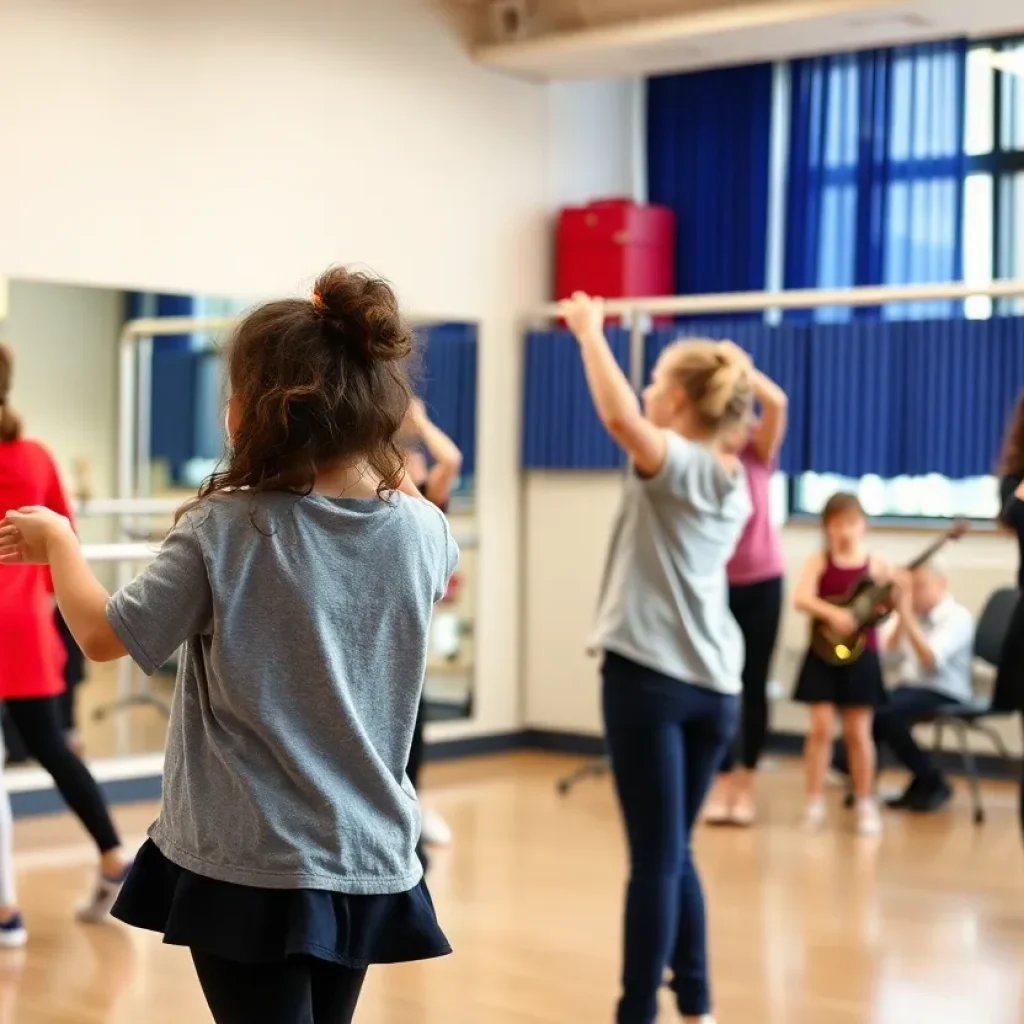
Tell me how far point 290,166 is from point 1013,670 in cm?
361

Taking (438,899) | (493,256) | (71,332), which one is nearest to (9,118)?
(71,332)

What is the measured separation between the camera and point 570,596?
7770 millimetres

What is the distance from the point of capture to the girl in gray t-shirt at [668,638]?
10.5ft

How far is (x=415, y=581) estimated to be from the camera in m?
1.99

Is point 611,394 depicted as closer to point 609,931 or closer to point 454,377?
point 609,931

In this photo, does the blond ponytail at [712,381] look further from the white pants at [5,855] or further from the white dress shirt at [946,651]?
the white dress shirt at [946,651]

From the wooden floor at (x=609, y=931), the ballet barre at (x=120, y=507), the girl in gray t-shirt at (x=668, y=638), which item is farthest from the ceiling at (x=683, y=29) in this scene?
the girl in gray t-shirt at (x=668, y=638)

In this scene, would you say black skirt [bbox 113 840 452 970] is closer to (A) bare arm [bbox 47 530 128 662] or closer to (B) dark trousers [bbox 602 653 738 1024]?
(A) bare arm [bbox 47 530 128 662]

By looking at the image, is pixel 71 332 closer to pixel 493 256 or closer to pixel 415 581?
pixel 493 256

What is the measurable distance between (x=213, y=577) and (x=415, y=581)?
238 millimetres

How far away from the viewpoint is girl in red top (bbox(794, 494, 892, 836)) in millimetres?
6184

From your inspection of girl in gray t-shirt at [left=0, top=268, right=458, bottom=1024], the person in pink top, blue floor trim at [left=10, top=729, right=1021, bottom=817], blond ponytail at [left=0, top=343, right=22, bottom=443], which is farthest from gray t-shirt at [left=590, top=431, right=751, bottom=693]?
blue floor trim at [left=10, top=729, right=1021, bottom=817]

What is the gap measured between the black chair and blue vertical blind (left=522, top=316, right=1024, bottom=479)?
Result: 51cm

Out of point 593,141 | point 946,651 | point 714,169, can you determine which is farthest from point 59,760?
point 714,169
